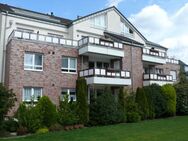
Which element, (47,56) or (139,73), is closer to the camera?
(47,56)

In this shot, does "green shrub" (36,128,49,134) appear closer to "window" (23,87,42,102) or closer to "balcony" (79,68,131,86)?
"window" (23,87,42,102)

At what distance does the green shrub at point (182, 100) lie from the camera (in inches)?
1309

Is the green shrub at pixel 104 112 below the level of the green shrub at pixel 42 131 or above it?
above

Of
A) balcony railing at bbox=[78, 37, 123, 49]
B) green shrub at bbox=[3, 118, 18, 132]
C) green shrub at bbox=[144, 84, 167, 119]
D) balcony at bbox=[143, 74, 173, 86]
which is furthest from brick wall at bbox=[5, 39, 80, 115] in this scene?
balcony at bbox=[143, 74, 173, 86]

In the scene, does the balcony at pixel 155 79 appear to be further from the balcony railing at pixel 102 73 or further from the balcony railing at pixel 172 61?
the balcony railing at pixel 172 61

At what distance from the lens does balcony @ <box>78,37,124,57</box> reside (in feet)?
94.7

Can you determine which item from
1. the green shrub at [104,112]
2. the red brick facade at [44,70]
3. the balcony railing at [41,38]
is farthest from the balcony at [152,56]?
the green shrub at [104,112]

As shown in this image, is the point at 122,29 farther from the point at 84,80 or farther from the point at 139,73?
the point at 84,80

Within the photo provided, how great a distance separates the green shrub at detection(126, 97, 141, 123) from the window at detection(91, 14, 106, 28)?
11.1 m

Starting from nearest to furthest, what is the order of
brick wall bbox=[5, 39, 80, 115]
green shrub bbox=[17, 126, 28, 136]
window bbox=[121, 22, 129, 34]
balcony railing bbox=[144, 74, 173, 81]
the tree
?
1. the tree
2. green shrub bbox=[17, 126, 28, 136]
3. brick wall bbox=[5, 39, 80, 115]
4. balcony railing bbox=[144, 74, 173, 81]
5. window bbox=[121, 22, 129, 34]

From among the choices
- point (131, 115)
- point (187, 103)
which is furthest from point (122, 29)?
point (131, 115)

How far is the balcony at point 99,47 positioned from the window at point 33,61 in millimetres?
4339

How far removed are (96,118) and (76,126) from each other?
2442mm

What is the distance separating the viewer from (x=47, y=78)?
1077 inches
